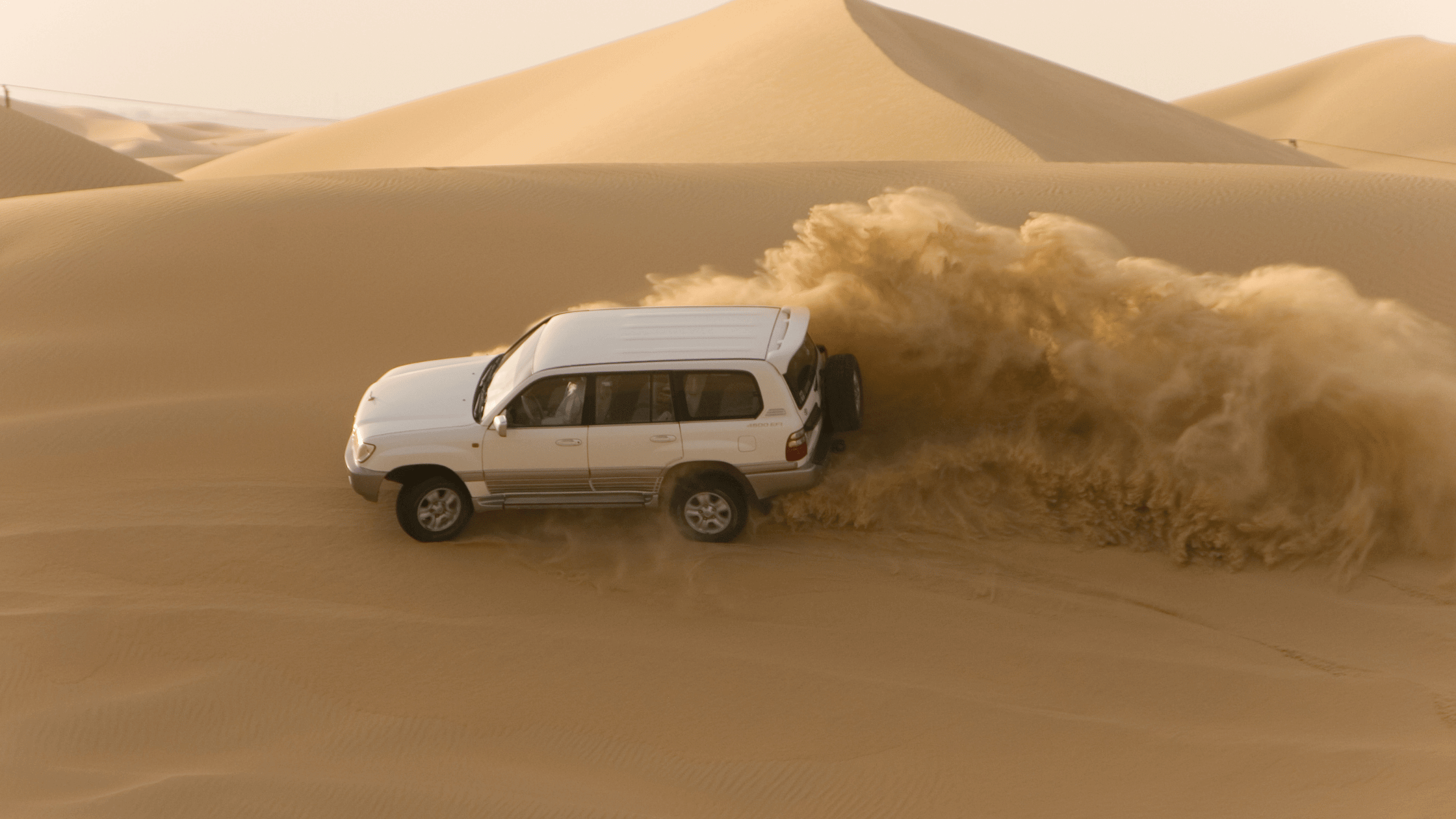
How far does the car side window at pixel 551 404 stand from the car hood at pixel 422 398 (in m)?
0.38

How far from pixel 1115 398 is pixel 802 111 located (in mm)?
22954

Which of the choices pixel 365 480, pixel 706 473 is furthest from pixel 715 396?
pixel 365 480

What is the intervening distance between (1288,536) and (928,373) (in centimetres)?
301

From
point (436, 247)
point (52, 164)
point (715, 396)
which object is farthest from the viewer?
point (52, 164)

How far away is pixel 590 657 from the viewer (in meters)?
7.22

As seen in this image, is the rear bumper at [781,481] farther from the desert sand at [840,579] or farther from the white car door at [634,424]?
the white car door at [634,424]

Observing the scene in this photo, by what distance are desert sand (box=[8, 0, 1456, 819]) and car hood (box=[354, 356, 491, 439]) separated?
85 centimetres

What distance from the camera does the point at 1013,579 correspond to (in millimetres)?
7992

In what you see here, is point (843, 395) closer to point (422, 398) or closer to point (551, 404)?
point (551, 404)

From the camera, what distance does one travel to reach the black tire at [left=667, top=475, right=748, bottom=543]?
8281 mm

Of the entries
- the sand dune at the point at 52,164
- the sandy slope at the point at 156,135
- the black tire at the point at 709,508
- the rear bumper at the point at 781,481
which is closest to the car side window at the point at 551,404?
the black tire at the point at 709,508

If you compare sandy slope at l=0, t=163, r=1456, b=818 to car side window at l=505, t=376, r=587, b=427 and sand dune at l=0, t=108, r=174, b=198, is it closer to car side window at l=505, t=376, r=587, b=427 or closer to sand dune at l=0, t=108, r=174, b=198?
car side window at l=505, t=376, r=587, b=427

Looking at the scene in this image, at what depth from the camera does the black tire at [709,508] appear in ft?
27.2

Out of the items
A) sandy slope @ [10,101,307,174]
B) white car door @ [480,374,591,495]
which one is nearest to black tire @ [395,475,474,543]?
white car door @ [480,374,591,495]
